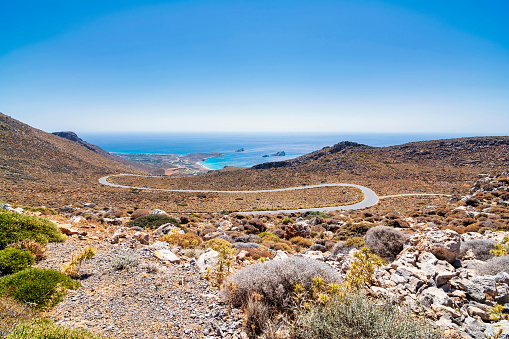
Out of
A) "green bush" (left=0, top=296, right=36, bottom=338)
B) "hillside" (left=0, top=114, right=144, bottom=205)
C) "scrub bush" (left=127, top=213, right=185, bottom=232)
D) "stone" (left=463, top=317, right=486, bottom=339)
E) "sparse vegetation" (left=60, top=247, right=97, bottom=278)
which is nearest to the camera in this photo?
"green bush" (left=0, top=296, right=36, bottom=338)

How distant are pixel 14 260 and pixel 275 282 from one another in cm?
561

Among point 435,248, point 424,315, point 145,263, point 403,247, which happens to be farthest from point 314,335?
point 403,247

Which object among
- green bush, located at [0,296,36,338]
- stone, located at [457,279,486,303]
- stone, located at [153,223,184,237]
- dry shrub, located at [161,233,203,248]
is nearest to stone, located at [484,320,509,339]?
stone, located at [457,279,486,303]

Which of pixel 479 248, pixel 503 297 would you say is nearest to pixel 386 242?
pixel 479 248

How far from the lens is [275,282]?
4.14 metres

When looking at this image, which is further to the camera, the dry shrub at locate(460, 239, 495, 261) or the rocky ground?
the dry shrub at locate(460, 239, 495, 261)

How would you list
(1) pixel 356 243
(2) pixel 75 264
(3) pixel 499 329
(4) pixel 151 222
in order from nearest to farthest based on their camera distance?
1. (3) pixel 499 329
2. (2) pixel 75 264
3. (1) pixel 356 243
4. (4) pixel 151 222

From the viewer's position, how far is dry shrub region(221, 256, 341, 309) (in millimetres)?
4016

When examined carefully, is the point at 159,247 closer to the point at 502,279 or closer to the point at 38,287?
the point at 38,287

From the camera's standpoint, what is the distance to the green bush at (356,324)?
267cm

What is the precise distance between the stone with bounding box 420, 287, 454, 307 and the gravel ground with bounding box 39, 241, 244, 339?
3300 millimetres

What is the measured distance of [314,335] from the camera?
9.53ft

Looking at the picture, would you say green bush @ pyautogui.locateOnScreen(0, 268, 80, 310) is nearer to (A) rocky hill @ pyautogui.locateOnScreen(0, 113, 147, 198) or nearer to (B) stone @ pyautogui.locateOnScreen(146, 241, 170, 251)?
(B) stone @ pyautogui.locateOnScreen(146, 241, 170, 251)

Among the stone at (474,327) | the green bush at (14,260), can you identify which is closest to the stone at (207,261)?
the green bush at (14,260)
